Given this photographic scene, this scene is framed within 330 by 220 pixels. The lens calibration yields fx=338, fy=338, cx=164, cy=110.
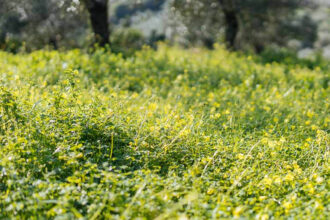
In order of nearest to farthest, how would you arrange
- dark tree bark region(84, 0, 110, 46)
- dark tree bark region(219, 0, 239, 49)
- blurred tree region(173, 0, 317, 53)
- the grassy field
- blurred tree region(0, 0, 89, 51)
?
the grassy field
blurred tree region(0, 0, 89, 51)
dark tree bark region(84, 0, 110, 46)
dark tree bark region(219, 0, 239, 49)
blurred tree region(173, 0, 317, 53)

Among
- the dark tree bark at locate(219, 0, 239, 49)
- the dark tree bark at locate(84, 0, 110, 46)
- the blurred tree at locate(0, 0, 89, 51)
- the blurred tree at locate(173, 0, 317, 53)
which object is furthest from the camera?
the blurred tree at locate(173, 0, 317, 53)

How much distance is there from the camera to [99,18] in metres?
9.90

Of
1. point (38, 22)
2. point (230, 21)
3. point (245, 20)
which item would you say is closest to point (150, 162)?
point (38, 22)

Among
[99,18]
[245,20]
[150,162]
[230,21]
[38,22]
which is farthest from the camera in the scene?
[245,20]

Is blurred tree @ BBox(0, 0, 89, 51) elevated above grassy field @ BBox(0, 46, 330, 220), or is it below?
above

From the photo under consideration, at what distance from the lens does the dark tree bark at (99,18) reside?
9562 mm

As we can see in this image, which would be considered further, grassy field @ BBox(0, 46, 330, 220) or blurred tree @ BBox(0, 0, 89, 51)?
blurred tree @ BBox(0, 0, 89, 51)

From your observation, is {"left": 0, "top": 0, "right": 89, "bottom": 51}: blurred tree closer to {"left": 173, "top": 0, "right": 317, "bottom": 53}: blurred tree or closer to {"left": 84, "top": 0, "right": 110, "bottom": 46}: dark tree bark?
{"left": 84, "top": 0, "right": 110, "bottom": 46}: dark tree bark

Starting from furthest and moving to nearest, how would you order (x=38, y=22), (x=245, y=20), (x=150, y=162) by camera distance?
(x=245, y=20) < (x=38, y=22) < (x=150, y=162)

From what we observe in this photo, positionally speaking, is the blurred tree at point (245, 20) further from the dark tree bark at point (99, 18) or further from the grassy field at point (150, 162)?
the grassy field at point (150, 162)

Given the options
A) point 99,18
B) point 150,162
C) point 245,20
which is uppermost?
point 99,18

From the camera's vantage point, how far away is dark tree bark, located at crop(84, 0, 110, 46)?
9562mm

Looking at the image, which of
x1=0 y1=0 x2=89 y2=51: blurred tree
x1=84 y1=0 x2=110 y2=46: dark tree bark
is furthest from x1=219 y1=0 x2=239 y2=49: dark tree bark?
x1=0 y1=0 x2=89 y2=51: blurred tree

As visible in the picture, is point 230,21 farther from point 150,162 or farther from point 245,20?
point 150,162
